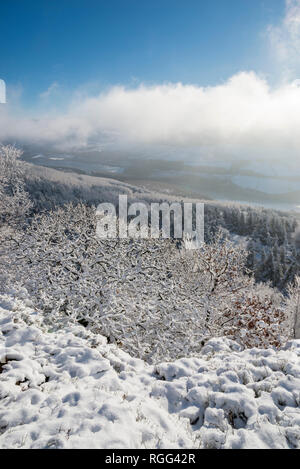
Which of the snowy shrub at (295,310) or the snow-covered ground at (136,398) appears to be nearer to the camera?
the snow-covered ground at (136,398)

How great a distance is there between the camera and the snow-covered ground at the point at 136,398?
16.1 ft

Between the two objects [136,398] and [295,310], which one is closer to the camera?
[136,398]

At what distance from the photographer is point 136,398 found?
243 inches

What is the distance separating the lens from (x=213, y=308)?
58.9ft

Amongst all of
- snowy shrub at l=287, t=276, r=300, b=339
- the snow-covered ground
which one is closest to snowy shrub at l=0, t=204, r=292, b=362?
the snow-covered ground

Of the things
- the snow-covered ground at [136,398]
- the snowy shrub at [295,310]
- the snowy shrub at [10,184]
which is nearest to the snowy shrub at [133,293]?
the snowy shrub at [10,184]

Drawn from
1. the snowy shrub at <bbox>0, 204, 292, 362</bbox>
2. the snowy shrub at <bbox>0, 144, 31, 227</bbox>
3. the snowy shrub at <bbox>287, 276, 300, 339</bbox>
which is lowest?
the snowy shrub at <bbox>287, 276, 300, 339</bbox>

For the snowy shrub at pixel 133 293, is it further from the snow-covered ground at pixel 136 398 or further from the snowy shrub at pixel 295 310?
the snowy shrub at pixel 295 310

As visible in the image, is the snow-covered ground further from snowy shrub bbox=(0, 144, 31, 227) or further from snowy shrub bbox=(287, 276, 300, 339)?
snowy shrub bbox=(287, 276, 300, 339)

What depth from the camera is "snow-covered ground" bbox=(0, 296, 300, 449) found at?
4910mm

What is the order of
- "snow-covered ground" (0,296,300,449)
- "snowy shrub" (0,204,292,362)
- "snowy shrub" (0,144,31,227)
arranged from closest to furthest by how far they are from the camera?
"snow-covered ground" (0,296,300,449), "snowy shrub" (0,204,292,362), "snowy shrub" (0,144,31,227)

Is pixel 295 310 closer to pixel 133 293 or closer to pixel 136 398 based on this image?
pixel 133 293

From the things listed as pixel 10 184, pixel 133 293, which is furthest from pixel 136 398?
pixel 10 184
